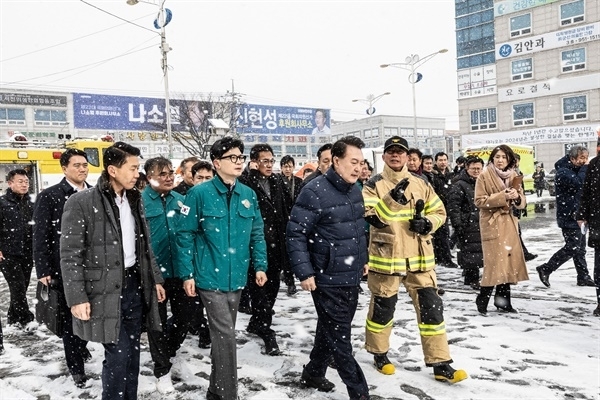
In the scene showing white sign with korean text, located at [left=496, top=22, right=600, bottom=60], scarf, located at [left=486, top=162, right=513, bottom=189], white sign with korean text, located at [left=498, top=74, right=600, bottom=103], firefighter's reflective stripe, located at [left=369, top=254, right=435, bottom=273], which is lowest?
firefighter's reflective stripe, located at [left=369, top=254, right=435, bottom=273]

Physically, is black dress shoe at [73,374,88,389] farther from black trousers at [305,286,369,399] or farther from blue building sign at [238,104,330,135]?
blue building sign at [238,104,330,135]

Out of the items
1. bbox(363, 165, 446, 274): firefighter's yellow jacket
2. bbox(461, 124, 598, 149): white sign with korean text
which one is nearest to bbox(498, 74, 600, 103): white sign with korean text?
bbox(461, 124, 598, 149): white sign with korean text

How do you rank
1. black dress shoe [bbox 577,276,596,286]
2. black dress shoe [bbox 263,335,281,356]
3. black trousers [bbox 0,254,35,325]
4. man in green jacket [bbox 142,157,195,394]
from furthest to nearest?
black dress shoe [bbox 577,276,596,286] < black trousers [bbox 0,254,35,325] < black dress shoe [bbox 263,335,281,356] < man in green jacket [bbox 142,157,195,394]

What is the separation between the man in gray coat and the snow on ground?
82cm

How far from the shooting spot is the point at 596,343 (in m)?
4.59

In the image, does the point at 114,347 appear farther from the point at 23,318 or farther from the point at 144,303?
the point at 23,318

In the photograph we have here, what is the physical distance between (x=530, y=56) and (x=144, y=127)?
29.2m

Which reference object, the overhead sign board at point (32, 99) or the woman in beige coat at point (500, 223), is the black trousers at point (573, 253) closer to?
the woman in beige coat at point (500, 223)

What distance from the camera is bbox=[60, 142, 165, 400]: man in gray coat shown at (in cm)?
309

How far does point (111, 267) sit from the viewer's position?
318cm

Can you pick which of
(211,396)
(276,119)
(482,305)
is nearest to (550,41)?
(276,119)

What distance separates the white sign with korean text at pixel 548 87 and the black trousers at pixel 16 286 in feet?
120

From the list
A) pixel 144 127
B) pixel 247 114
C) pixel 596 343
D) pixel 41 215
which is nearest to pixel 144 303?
pixel 41 215

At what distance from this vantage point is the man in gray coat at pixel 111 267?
309 centimetres
